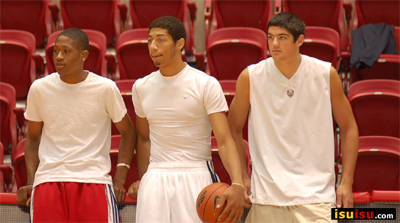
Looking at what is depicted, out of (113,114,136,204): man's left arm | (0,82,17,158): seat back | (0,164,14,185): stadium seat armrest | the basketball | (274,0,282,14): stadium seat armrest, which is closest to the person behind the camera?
the basketball

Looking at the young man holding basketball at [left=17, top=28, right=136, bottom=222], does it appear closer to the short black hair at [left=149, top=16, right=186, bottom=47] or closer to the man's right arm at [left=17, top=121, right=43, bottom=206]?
the man's right arm at [left=17, top=121, right=43, bottom=206]

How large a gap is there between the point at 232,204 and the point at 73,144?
0.65 metres

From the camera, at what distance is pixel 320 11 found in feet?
14.5

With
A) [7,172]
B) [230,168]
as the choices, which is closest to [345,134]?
[230,168]

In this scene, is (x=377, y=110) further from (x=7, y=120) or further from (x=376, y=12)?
(x=7, y=120)

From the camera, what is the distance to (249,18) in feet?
14.7

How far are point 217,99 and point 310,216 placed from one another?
513mm

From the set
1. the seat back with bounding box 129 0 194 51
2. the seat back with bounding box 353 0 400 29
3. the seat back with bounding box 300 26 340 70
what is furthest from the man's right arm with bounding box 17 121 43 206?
the seat back with bounding box 353 0 400 29

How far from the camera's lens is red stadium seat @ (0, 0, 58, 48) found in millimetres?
4508

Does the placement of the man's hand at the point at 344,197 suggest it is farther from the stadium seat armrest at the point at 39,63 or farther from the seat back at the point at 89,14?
the seat back at the point at 89,14

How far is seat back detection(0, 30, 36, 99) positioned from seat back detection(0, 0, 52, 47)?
49cm

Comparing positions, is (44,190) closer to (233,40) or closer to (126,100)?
(126,100)

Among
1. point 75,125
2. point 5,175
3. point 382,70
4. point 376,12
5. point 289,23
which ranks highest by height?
point 376,12

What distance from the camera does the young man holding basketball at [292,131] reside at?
7.18 feet
